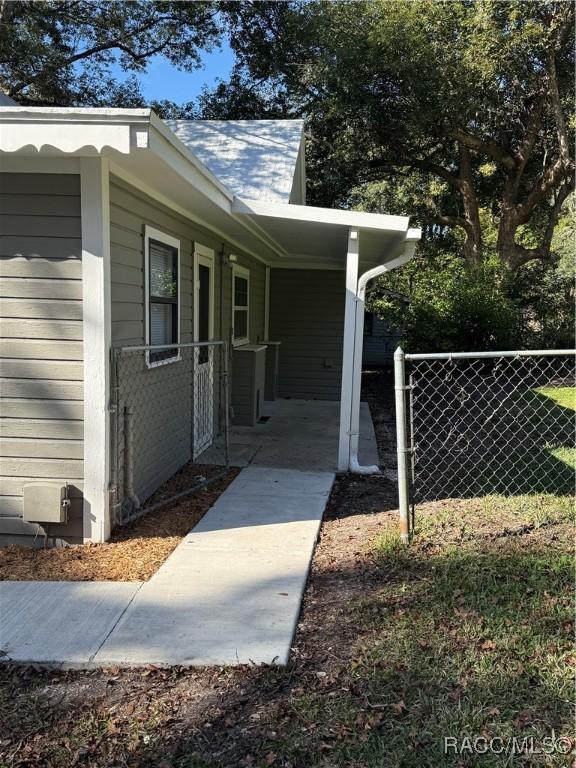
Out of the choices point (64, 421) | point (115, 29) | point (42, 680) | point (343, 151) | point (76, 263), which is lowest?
point (42, 680)

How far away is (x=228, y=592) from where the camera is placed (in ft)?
10.6

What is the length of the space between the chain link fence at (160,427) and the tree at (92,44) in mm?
13215

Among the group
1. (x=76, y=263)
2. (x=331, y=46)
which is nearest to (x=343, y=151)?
(x=331, y=46)

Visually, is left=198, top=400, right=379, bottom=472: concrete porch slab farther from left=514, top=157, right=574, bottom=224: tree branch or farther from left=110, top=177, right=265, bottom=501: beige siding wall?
left=514, top=157, right=574, bottom=224: tree branch

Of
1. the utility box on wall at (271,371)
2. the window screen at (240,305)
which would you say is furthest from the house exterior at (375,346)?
the window screen at (240,305)

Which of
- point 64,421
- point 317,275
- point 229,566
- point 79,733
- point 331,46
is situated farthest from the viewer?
point 331,46

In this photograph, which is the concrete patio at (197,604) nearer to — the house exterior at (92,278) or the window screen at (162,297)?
the house exterior at (92,278)

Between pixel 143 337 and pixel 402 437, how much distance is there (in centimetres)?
232

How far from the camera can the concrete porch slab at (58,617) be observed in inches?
103

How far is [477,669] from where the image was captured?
2434mm

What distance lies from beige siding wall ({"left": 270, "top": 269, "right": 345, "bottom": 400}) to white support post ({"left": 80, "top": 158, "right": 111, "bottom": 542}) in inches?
289

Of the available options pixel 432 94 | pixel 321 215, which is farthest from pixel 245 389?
pixel 432 94

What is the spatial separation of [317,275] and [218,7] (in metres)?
10.9

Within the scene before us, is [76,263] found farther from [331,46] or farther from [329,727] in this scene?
[331,46]
